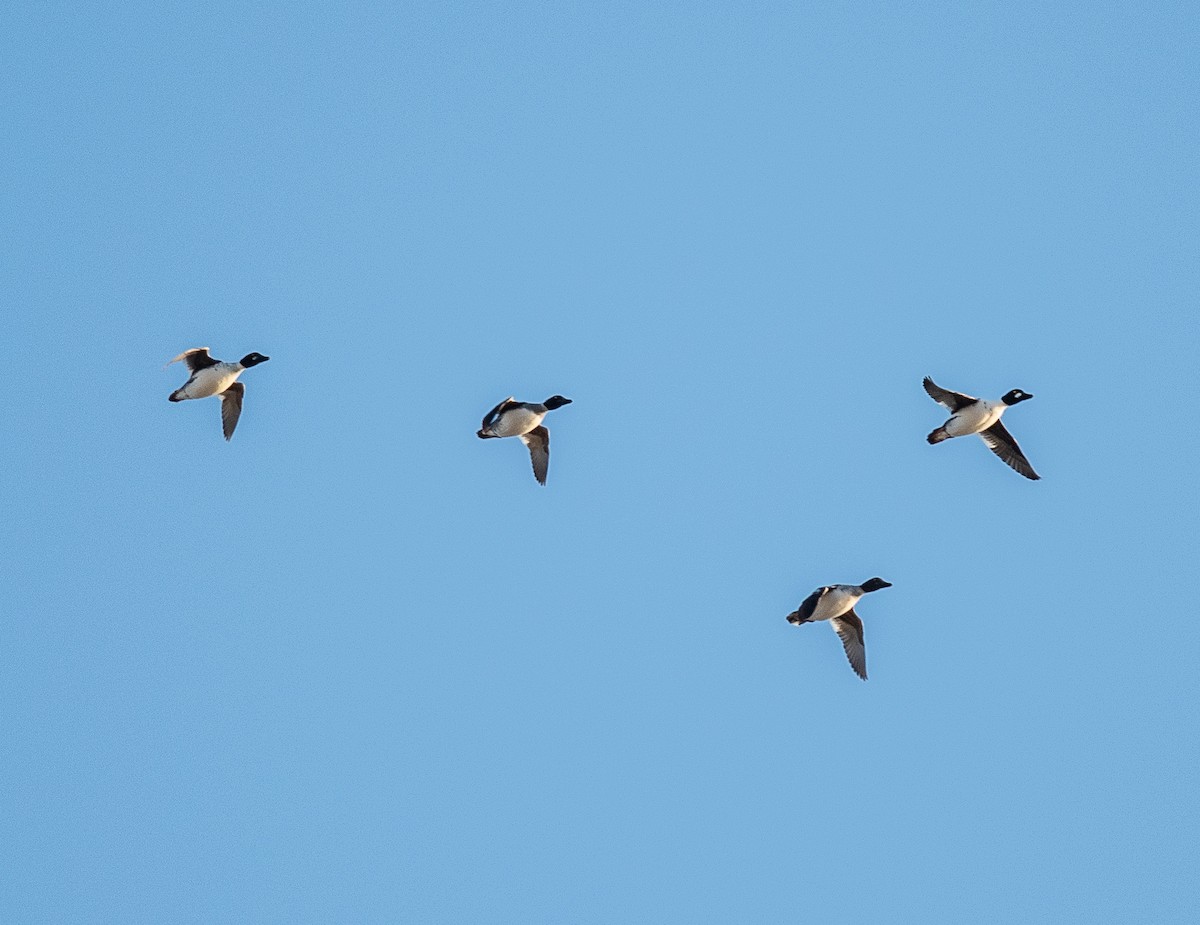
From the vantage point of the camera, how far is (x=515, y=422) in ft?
113

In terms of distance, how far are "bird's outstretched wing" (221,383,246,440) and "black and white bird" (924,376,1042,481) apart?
1294cm

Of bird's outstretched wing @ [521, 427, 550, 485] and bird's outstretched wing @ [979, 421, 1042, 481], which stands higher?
bird's outstretched wing @ [521, 427, 550, 485]

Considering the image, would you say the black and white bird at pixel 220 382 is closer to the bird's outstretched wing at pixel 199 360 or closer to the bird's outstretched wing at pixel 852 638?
the bird's outstretched wing at pixel 199 360

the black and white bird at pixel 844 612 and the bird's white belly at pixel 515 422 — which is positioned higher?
the bird's white belly at pixel 515 422

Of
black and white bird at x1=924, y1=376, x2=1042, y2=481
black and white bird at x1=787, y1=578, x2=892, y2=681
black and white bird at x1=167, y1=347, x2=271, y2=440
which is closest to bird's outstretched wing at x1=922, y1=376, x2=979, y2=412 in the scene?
black and white bird at x1=924, y1=376, x2=1042, y2=481

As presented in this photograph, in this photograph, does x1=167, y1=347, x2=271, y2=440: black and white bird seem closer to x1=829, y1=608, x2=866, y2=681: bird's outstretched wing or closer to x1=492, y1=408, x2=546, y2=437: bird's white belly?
A: x1=492, y1=408, x2=546, y2=437: bird's white belly

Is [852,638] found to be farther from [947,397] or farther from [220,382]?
[220,382]

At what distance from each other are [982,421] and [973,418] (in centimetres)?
19

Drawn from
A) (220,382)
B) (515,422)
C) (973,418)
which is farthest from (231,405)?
(973,418)

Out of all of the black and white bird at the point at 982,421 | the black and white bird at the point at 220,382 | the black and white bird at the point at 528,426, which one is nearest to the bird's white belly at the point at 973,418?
the black and white bird at the point at 982,421

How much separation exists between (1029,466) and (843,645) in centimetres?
483

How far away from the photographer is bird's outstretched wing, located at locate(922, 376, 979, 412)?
33.4m

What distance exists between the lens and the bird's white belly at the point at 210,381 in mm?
34219

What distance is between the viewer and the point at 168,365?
32.1 meters
